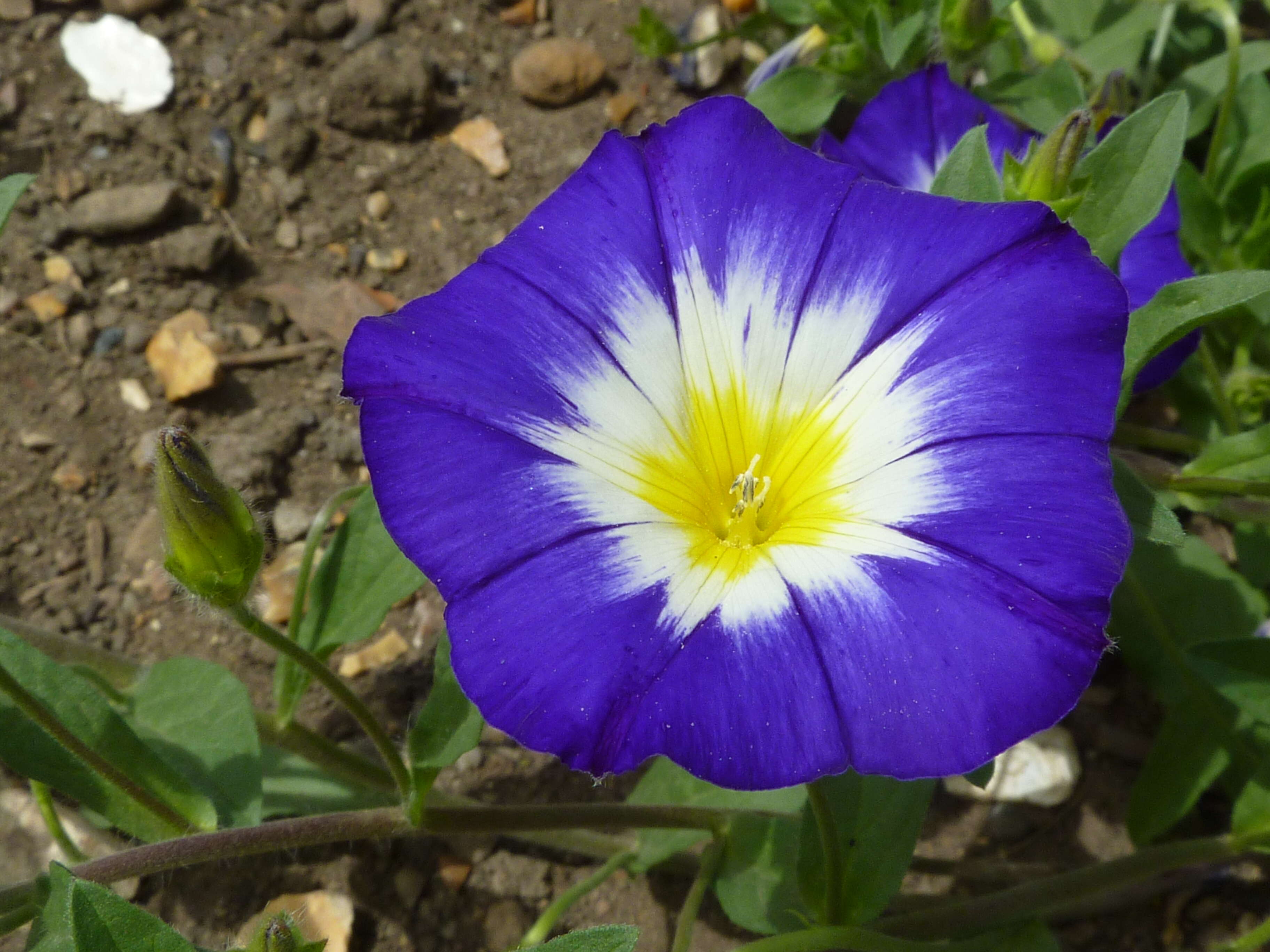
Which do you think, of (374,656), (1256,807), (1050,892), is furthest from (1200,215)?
(374,656)

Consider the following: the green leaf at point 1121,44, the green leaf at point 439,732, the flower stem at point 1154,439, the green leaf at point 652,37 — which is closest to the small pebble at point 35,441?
the green leaf at point 439,732

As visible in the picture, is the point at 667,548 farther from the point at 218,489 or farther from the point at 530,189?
the point at 530,189

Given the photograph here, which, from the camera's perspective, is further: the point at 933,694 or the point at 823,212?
the point at 823,212

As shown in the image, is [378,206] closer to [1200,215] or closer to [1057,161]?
[1057,161]

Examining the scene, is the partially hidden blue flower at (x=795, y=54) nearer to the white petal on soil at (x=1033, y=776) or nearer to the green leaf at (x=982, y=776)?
the white petal on soil at (x=1033, y=776)

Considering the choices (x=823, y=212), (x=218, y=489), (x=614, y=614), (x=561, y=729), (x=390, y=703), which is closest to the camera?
(x=561, y=729)

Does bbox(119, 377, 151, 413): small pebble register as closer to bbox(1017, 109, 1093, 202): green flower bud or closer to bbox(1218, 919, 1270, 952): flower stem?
bbox(1017, 109, 1093, 202): green flower bud

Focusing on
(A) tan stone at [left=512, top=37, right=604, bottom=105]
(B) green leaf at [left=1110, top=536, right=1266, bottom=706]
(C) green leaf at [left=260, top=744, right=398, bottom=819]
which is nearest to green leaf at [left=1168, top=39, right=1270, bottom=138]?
(B) green leaf at [left=1110, top=536, right=1266, bottom=706]

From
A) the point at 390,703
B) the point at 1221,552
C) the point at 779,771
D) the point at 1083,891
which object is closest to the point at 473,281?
the point at 779,771
